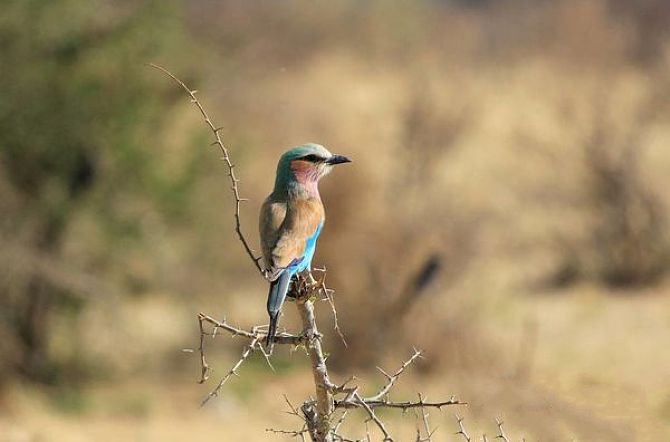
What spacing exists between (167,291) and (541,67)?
592 inches

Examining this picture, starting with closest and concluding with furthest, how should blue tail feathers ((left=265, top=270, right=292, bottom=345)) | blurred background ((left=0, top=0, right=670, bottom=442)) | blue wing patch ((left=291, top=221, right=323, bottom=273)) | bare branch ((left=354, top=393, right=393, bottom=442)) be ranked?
1. bare branch ((left=354, top=393, right=393, bottom=442))
2. blue tail feathers ((left=265, top=270, right=292, bottom=345))
3. blue wing patch ((left=291, top=221, right=323, bottom=273))
4. blurred background ((left=0, top=0, right=670, bottom=442))

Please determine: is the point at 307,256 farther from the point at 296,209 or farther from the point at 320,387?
the point at 320,387

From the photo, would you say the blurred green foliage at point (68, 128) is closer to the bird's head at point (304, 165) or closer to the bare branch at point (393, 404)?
the bird's head at point (304, 165)

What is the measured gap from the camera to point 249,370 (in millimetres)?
13031

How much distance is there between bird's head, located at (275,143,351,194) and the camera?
13.3 ft

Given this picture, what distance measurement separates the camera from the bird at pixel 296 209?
3.89 metres

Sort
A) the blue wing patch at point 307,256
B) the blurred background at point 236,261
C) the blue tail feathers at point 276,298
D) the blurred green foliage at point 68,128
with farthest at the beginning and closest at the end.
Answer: the blurred green foliage at point 68,128 → the blurred background at point 236,261 → the blue wing patch at point 307,256 → the blue tail feathers at point 276,298

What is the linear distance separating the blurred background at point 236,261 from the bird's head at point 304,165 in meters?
4.68

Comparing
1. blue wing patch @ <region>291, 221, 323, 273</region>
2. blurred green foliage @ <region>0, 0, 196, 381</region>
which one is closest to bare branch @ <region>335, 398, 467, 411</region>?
blue wing patch @ <region>291, 221, 323, 273</region>

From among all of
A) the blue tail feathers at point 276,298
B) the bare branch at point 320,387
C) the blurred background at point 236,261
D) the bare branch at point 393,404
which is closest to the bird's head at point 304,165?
the blue tail feathers at point 276,298

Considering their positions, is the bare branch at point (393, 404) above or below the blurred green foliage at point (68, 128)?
below

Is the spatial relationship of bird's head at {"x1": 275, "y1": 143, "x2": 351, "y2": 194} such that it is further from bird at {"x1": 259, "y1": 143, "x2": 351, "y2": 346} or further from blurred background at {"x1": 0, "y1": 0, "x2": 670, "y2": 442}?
blurred background at {"x1": 0, "y1": 0, "x2": 670, "y2": 442}

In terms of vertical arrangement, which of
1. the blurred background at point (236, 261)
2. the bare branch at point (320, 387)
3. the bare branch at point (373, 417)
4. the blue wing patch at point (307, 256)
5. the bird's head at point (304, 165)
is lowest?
the bare branch at point (373, 417)

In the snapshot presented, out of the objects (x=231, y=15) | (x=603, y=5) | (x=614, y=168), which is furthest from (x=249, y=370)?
(x=603, y=5)
